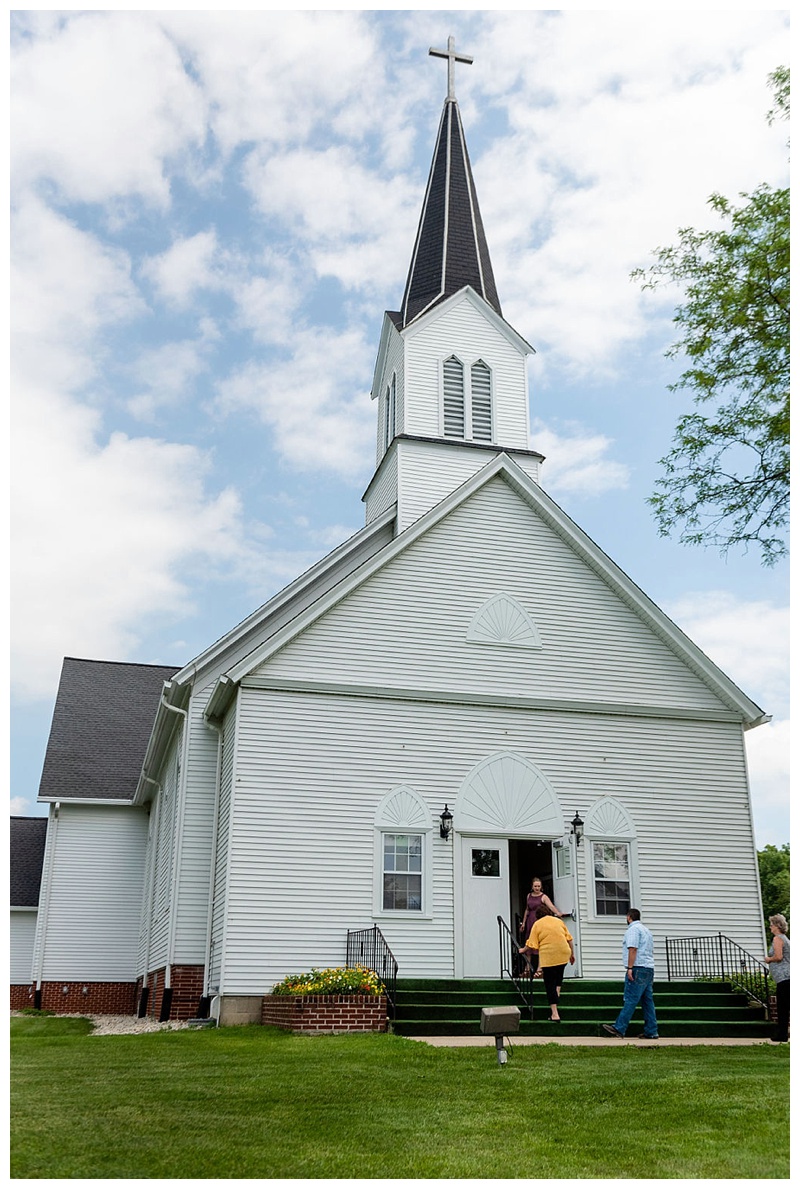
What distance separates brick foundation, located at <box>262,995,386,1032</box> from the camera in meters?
13.8

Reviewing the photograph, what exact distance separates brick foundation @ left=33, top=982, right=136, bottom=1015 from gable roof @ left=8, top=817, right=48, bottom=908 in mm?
2997

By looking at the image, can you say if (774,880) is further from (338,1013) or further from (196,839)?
(338,1013)

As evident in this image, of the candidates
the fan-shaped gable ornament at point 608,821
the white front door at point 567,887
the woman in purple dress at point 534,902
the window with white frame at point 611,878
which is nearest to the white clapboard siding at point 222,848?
the woman in purple dress at point 534,902

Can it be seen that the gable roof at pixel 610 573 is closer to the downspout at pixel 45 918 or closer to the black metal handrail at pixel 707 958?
the black metal handrail at pixel 707 958

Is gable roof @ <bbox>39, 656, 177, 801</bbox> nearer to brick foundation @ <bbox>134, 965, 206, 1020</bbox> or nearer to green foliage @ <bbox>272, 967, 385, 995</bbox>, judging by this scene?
brick foundation @ <bbox>134, 965, 206, 1020</bbox>

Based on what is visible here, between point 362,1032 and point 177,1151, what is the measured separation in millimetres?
7214

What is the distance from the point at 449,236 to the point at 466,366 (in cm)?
433

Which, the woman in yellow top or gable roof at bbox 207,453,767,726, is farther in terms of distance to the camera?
gable roof at bbox 207,453,767,726

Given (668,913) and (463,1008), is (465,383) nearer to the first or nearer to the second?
(668,913)

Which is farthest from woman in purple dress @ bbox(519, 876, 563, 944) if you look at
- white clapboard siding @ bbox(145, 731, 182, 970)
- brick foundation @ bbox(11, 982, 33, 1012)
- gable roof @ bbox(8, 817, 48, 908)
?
gable roof @ bbox(8, 817, 48, 908)

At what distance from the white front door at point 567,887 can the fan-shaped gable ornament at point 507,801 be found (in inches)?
11.7

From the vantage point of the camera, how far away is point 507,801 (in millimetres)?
18078

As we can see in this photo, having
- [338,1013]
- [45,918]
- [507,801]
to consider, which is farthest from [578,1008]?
[45,918]

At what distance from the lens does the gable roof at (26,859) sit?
28.4 metres
